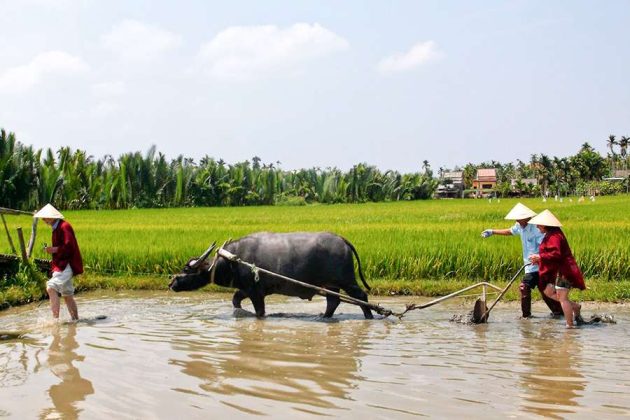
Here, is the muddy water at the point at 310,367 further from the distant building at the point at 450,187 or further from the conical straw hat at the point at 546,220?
the distant building at the point at 450,187

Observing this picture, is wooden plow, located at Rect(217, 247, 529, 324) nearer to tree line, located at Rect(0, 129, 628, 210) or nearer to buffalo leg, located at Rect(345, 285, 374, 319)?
buffalo leg, located at Rect(345, 285, 374, 319)

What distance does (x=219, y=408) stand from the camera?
13.4ft

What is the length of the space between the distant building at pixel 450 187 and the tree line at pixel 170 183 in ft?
18.7

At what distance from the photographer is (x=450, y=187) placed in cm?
5616

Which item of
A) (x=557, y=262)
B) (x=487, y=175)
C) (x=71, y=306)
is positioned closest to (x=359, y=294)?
(x=557, y=262)

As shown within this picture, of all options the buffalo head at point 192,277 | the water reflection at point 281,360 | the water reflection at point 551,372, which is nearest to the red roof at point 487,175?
the buffalo head at point 192,277

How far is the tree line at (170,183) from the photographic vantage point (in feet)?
81.2

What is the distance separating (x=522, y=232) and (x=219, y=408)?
4.34 m

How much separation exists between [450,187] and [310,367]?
5217 cm

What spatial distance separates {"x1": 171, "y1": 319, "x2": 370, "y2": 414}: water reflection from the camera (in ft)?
14.6

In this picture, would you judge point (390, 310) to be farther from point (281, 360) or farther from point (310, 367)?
point (310, 367)

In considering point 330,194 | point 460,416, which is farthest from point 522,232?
point 330,194

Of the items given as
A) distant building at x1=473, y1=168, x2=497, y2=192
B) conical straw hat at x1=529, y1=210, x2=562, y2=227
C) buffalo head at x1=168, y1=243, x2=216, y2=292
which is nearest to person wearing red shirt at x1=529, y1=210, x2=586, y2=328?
conical straw hat at x1=529, y1=210, x2=562, y2=227

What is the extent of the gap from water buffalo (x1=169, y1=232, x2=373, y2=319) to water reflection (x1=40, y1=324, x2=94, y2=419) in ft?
5.85
